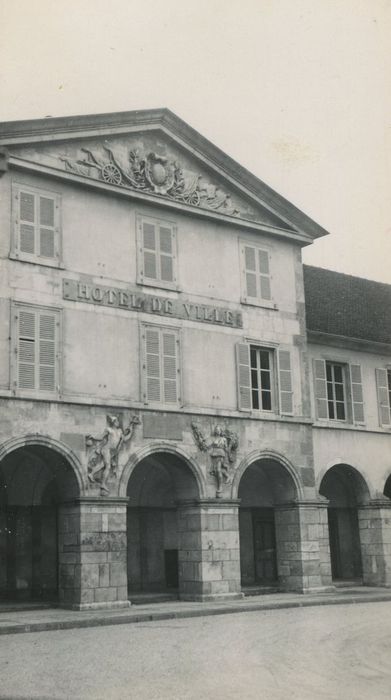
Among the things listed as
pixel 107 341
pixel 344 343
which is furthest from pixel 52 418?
pixel 344 343

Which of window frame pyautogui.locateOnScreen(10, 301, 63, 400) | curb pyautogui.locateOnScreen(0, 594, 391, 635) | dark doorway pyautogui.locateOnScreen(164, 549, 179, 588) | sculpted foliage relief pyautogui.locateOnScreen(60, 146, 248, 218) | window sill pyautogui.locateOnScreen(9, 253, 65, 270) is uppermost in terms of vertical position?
sculpted foliage relief pyautogui.locateOnScreen(60, 146, 248, 218)

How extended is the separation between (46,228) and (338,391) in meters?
10.4

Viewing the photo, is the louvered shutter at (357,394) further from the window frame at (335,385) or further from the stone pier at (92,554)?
the stone pier at (92,554)

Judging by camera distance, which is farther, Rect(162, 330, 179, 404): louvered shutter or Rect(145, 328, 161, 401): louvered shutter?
Rect(162, 330, 179, 404): louvered shutter

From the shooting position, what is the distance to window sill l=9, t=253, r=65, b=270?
19.4 m

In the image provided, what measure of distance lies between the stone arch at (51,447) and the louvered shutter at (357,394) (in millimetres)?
9639

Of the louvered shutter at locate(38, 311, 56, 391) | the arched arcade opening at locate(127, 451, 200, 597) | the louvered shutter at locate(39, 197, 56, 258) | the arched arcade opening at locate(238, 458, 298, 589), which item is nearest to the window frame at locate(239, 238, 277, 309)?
the arched arcade opening at locate(238, 458, 298, 589)

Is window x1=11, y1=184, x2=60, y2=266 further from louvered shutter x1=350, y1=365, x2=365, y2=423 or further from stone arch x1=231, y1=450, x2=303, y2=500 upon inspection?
louvered shutter x1=350, y1=365, x2=365, y2=423

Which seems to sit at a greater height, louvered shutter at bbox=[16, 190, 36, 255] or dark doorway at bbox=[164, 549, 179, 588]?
louvered shutter at bbox=[16, 190, 36, 255]

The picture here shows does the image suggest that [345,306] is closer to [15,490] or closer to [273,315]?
[273,315]

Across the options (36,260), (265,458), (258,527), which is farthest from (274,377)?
(36,260)

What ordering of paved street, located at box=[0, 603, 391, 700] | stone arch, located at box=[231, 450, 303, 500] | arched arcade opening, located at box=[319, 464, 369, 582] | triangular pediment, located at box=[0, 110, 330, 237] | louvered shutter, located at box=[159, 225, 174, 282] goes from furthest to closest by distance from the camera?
arched arcade opening, located at box=[319, 464, 369, 582]
stone arch, located at box=[231, 450, 303, 500]
louvered shutter, located at box=[159, 225, 174, 282]
triangular pediment, located at box=[0, 110, 330, 237]
paved street, located at box=[0, 603, 391, 700]

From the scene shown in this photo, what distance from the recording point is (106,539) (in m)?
19.4

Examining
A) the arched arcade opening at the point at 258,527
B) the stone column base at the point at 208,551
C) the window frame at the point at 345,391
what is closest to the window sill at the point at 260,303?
the window frame at the point at 345,391
